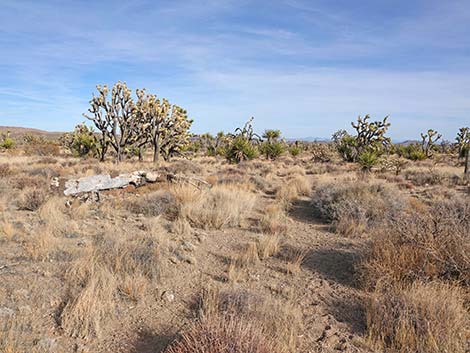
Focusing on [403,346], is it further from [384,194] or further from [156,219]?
[384,194]

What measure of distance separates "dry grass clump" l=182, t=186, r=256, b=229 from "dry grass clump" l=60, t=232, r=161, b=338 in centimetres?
188

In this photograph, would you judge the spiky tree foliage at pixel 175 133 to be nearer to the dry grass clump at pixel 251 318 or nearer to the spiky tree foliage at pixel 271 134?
the spiky tree foliage at pixel 271 134

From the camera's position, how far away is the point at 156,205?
8695 mm

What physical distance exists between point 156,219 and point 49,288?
10.7 feet

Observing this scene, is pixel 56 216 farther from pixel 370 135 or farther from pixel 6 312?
pixel 370 135

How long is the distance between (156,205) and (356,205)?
521cm

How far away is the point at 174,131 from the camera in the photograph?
25.7 metres

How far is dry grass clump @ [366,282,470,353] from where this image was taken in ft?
10.9

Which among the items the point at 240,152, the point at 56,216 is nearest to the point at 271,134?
the point at 240,152

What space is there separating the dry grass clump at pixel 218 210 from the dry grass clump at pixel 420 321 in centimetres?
432

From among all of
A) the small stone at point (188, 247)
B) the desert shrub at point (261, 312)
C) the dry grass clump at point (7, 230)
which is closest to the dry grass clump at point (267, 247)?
the small stone at point (188, 247)

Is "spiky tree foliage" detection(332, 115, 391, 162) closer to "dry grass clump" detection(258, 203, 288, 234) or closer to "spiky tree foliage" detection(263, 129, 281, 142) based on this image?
"spiky tree foliage" detection(263, 129, 281, 142)

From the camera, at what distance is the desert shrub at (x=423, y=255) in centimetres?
445

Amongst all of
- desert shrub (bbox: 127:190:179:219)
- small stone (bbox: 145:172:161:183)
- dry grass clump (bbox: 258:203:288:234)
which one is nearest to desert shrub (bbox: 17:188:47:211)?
desert shrub (bbox: 127:190:179:219)
